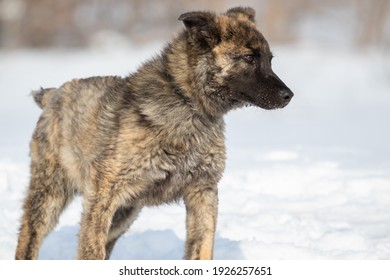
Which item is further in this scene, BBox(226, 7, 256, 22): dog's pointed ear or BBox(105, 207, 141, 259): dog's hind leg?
BBox(105, 207, 141, 259): dog's hind leg

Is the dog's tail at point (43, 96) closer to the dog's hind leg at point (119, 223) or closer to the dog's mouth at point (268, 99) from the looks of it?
the dog's hind leg at point (119, 223)

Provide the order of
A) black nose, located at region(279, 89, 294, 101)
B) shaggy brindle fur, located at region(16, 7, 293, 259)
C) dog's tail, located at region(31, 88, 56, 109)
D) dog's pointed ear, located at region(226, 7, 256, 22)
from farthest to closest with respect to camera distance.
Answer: dog's tail, located at region(31, 88, 56, 109)
dog's pointed ear, located at region(226, 7, 256, 22)
black nose, located at region(279, 89, 294, 101)
shaggy brindle fur, located at region(16, 7, 293, 259)

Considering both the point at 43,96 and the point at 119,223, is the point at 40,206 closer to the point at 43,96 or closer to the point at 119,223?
the point at 119,223

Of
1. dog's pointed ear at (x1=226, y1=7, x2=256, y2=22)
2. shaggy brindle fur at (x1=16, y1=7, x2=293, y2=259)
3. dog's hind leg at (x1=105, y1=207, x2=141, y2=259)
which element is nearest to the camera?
shaggy brindle fur at (x1=16, y1=7, x2=293, y2=259)

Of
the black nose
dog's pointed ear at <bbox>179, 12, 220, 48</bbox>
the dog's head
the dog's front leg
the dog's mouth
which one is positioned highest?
dog's pointed ear at <bbox>179, 12, 220, 48</bbox>

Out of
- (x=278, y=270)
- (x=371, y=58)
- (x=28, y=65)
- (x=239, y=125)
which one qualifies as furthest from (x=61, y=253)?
(x=371, y=58)

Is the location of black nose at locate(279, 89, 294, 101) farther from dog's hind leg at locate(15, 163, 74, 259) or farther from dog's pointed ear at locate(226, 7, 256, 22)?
dog's hind leg at locate(15, 163, 74, 259)

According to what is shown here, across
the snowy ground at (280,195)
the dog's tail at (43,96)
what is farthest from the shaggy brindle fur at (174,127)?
the snowy ground at (280,195)

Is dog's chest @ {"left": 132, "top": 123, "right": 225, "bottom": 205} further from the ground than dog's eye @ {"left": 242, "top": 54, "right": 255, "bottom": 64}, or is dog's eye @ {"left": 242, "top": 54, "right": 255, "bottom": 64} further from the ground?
dog's eye @ {"left": 242, "top": 54, "right": 255, "bottom": 64}

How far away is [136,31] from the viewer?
3316 cm

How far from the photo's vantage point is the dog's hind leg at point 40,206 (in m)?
6.08

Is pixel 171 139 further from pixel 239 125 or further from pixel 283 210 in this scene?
pixel 239 125

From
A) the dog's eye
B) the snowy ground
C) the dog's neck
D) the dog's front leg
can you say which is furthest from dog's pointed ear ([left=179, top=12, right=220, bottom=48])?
the snowy ground

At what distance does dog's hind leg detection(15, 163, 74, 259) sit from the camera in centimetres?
608
